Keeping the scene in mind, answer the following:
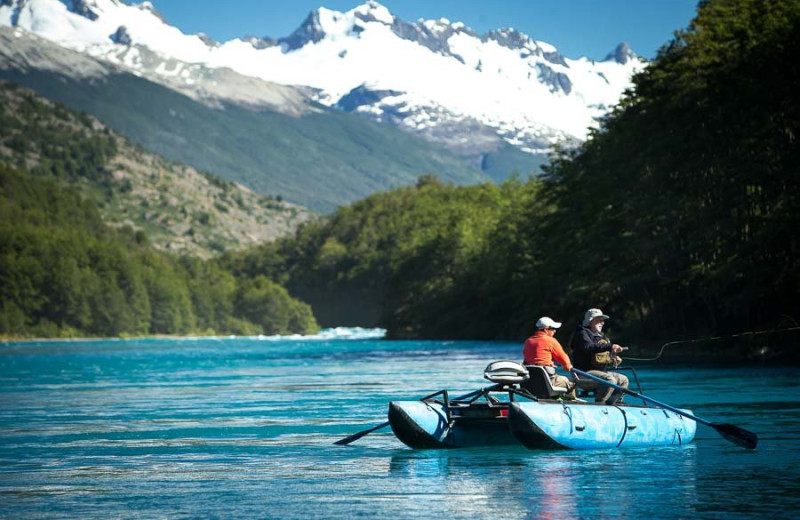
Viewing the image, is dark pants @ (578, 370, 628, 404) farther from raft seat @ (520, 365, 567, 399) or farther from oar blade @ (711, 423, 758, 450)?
oar blade @ (711, 423, 758, 450)

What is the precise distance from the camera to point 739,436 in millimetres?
27000

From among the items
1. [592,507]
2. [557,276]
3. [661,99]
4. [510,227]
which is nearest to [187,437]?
[592,507]

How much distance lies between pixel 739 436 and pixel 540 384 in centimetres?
429

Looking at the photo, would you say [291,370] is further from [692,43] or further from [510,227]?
[510,227]

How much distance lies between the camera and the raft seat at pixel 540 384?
26672 millimetres

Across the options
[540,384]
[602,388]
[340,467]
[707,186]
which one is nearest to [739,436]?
[602,388]

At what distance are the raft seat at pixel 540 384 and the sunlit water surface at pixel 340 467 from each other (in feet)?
4.18

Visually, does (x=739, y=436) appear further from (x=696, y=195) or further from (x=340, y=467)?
(x=696, y=195)

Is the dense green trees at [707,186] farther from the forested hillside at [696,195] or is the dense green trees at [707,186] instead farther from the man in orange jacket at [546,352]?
the man in orange jacket at [546,352]

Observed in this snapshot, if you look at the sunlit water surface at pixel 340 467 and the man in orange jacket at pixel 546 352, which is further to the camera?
the man in orange jacket at pixel 546 352

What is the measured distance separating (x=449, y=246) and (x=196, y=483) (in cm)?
13869

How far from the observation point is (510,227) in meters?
138

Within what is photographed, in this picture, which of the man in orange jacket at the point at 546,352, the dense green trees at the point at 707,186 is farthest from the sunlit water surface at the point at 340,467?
the dense green trees at the point at 707,186

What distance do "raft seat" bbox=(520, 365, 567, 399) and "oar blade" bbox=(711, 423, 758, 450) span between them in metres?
3.53
